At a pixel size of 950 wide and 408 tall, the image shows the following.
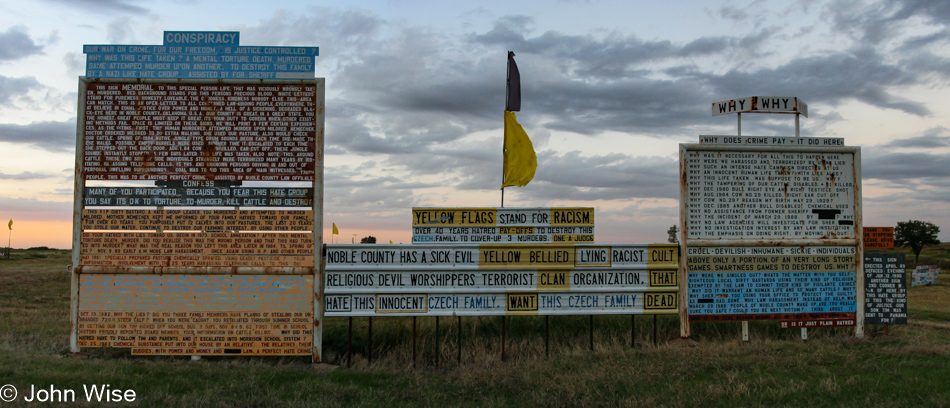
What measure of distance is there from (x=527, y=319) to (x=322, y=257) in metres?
4.09

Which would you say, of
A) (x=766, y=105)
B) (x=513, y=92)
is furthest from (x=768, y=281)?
(x=513, y=92)

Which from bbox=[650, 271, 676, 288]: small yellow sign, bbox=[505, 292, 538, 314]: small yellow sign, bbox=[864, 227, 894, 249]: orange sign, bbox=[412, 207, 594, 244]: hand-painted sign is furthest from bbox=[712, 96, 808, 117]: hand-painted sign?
bbox=[505, 292, 538, 314]: small yellow sign

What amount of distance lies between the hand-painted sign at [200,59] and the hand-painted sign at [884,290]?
10073mm

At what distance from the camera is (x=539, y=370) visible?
7668mm

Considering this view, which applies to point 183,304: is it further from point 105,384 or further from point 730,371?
point 730,371

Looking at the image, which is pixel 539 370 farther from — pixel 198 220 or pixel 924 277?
pixel 924 277

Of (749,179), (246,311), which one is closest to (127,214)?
(246,311)

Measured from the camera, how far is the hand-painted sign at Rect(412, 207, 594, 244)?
8.97 meters

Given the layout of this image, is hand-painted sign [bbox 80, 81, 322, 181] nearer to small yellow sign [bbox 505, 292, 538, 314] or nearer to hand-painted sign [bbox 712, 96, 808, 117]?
small yellow sign [bbox 505, 292, 538, 314]

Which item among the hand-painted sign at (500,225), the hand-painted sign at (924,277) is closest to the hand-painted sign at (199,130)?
the hand-painted sign at (500,225)

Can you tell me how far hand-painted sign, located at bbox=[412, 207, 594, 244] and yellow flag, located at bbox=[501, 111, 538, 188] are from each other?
1.16m

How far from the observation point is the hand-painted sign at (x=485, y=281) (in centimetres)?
884

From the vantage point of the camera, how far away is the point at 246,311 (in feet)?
28.6

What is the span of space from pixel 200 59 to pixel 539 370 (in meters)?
7.03
